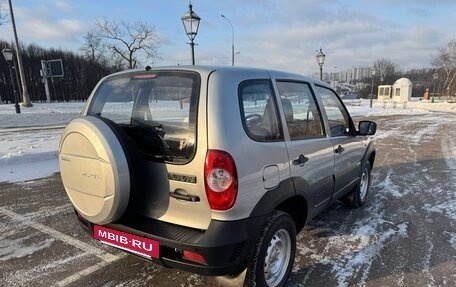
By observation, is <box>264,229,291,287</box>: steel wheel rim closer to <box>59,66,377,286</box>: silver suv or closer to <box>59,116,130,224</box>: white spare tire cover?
<box>59,66,377,286</box>: silver suv

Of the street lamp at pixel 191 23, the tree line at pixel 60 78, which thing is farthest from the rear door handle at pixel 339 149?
the tree line at pixel 60 78

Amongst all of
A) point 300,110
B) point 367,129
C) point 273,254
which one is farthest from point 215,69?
point 367,129

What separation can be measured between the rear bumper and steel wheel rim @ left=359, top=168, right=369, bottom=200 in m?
2.95

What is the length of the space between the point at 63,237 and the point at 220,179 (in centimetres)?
263

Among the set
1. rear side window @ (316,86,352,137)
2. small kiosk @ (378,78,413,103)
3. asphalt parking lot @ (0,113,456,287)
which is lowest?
small kiosk @ (378,78,413,103)

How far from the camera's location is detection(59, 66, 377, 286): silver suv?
2320mm

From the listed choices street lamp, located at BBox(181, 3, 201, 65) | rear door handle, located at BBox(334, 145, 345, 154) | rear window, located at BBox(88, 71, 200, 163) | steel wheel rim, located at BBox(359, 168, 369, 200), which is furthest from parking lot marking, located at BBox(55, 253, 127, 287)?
street lamp, located at BBox(181, 3, 201, 65)

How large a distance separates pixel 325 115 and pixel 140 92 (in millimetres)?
1921

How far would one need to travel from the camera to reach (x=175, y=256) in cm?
242

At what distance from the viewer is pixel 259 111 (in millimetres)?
2727

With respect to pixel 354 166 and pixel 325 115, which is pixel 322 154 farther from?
pixel 354 166

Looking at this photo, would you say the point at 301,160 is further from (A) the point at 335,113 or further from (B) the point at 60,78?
(B) the point at 60,78

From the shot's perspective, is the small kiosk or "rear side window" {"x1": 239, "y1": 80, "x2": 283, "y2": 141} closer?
"rear side window" {"x1": 239, "y1": 80, "x2": 283, "y2": 141}

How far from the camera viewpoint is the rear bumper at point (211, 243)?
229 centimetres
